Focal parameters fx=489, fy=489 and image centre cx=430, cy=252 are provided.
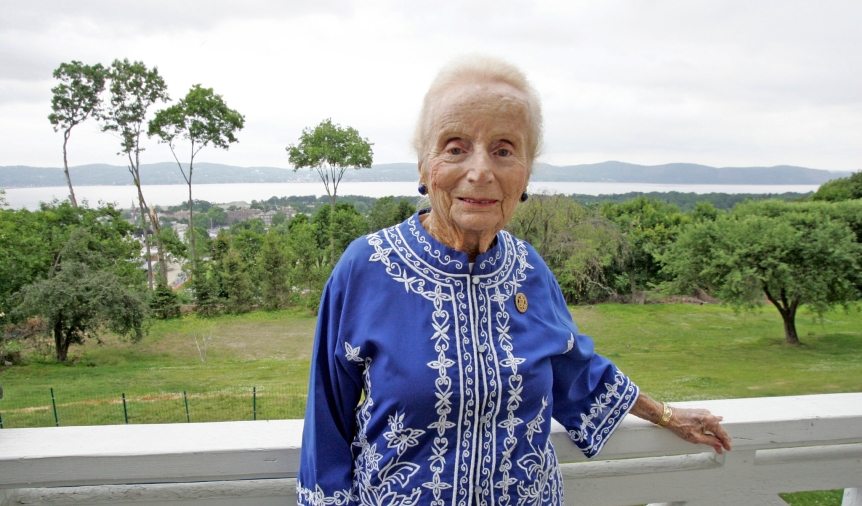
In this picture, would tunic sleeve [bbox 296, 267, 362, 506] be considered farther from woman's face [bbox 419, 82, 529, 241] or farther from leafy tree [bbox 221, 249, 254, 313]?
leafy tree [bbox 221, 249, 254, 313]

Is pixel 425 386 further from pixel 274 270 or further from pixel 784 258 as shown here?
pixel 274 270

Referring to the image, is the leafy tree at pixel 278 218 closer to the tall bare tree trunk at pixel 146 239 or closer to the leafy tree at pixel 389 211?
the tall bare tree trunk at pixel 146 239

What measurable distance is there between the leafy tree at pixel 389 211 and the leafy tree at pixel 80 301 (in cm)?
479

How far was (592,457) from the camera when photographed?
751 millimetres

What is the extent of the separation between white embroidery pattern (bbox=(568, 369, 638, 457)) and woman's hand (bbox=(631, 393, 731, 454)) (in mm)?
33

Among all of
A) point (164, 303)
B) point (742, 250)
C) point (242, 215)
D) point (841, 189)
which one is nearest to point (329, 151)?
point (242, 215)

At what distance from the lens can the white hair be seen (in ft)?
2.28

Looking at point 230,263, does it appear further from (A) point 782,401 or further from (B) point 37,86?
(A) point 782,401

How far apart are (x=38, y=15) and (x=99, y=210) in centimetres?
630

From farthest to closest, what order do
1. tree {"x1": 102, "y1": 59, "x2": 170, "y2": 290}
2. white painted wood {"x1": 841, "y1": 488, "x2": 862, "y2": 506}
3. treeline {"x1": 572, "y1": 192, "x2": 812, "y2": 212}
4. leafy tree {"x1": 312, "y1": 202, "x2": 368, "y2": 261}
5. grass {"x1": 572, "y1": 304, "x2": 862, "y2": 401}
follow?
treeline {"x1": 572, "y1": 192, "x2": 812, "y2": 212} < leafy tree {"x1": 312, "y1": 202, "x2": 368, "y2": 261} < tree {"x1": 102, "y1": 59, "x2": 170, "y2": 290} < grass {"x1": 572, "y1": 304, "x2": 862, "y2": 401} < white painted wood {"x1": 841, "y1": 488, "x2": 862, "y2": 506}

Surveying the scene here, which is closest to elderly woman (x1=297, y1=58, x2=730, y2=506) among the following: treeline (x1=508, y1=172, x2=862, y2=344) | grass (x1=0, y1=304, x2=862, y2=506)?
grass (x1=0, y1=304, x2=862, y2=506)

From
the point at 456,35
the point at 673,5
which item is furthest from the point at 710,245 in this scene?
the point at 456,35

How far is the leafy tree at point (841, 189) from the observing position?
465 inches

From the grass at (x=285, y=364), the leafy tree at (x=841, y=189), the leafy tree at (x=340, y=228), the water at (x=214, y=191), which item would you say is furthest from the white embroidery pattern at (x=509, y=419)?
the leafy tree at (x=841, y=189)
